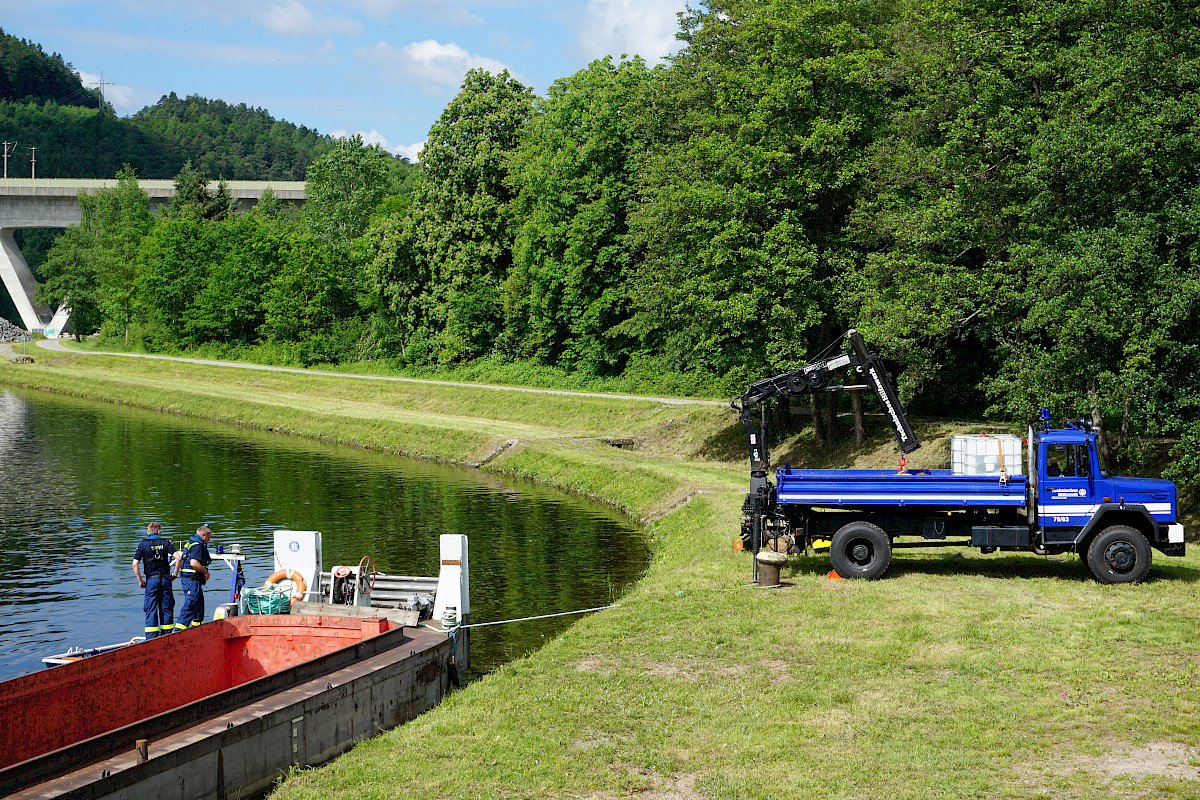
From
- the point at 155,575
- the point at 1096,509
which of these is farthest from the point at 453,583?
the point at 1096,509

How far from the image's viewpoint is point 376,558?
1061 inches

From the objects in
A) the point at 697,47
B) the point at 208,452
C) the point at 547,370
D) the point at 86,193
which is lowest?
the point at 208,452

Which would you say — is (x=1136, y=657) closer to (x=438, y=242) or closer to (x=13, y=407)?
(x=438, y=242)

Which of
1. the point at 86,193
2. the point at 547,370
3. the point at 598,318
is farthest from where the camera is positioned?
the point at 86,193

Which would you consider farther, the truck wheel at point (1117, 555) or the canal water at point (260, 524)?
the canal water at point (260, 524)

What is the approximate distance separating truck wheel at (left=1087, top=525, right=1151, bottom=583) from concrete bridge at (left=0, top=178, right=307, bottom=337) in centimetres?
11373

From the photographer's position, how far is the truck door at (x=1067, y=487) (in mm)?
20781

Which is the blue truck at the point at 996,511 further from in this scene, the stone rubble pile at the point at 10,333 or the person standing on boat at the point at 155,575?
the stone rubble pile at the point at 10,333

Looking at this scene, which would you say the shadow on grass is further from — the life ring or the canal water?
the life ring

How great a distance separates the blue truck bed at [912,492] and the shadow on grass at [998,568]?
1.98 meters

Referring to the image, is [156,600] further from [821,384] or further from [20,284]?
[20,284]

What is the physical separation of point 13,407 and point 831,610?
61.9 meters

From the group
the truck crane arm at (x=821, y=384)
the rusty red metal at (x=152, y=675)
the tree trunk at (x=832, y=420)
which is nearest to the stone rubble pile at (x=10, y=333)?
the tree trunk at (x=832, y=420)

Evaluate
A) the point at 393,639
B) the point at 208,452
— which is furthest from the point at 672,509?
the point at 208,452
